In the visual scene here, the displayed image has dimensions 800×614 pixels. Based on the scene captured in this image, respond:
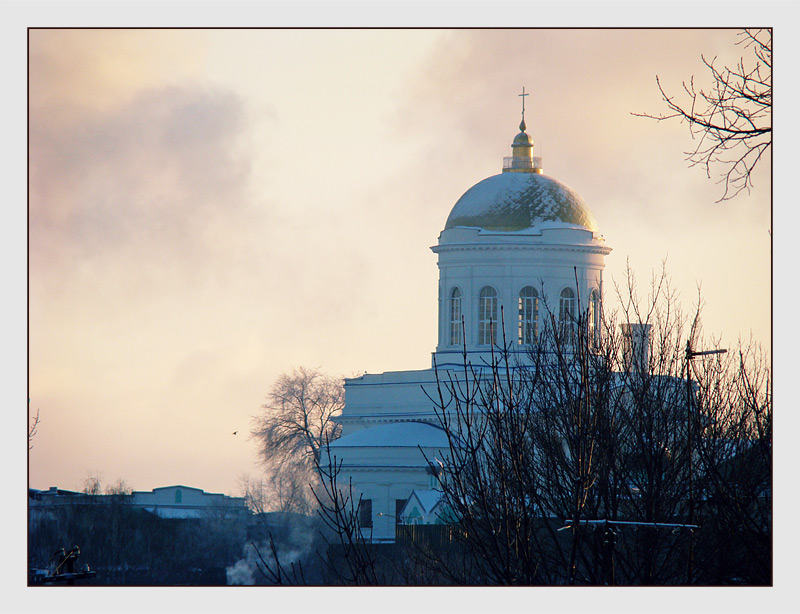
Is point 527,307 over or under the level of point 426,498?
over

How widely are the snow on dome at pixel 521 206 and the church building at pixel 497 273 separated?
36 millimetres

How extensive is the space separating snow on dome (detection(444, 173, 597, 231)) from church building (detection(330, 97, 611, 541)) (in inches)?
1.4

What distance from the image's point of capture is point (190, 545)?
55.2m

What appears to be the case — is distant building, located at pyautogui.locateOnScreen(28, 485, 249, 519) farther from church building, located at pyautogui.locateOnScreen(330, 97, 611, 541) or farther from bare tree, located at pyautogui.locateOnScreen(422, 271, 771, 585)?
bare tree, located at pyautogui.locateOnScreen(422, 271, 771, 585)

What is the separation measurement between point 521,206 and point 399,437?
10.1m

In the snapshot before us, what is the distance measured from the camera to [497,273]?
222 ft

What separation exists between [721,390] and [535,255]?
135 feet

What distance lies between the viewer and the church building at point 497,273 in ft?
218

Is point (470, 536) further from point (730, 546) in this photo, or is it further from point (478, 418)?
point (478, 418)

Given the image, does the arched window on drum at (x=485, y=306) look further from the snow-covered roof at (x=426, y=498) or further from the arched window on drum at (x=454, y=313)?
the snow-covered roof at (x=426, y=498)

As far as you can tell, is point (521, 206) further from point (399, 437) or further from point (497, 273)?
point (399, 437)

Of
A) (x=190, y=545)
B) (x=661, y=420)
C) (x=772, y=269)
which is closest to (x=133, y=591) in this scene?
(x=772, y=269)

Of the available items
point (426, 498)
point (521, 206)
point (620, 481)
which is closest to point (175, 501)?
point (426, 498)

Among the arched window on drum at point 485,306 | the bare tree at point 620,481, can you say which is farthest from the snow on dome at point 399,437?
the bare tree at point 620,481
